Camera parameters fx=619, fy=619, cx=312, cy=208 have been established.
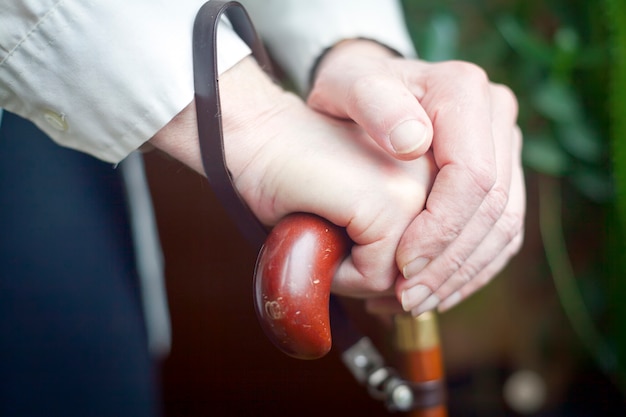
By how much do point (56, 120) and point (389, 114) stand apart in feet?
0.65

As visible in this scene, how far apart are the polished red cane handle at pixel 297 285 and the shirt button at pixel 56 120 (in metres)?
0.14

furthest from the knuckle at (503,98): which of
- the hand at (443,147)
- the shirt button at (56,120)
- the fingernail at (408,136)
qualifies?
the shirt button at (56,120)

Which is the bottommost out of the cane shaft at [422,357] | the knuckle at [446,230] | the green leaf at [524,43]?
the green leaf at [524,43]

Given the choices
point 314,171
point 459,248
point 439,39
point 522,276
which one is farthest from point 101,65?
point 522,276

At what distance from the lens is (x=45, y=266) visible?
0.55 m

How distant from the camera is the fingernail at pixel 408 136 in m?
0.34

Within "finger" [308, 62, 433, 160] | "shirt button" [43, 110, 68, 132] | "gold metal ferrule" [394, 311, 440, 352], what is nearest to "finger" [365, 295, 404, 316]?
"gold metal ferrule" [394, 311, 440, 352]

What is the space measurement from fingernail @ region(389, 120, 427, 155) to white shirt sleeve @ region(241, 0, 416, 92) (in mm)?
168

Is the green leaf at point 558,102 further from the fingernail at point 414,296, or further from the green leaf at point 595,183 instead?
the fingernail at point 414,296

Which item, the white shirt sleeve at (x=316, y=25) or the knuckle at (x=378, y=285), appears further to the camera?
the white shirt sleeve at (x=316, y=25)

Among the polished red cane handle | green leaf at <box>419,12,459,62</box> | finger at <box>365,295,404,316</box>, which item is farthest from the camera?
green leaf at <box>419,12,459,62</box>

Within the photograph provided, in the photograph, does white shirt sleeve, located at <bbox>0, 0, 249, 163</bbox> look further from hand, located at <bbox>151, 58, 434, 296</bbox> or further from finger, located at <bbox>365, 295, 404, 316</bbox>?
finger, located at <bbox>365, 295, 404, 316</bbox>

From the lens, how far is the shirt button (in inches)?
14.4

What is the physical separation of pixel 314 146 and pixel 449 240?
0.10 m
